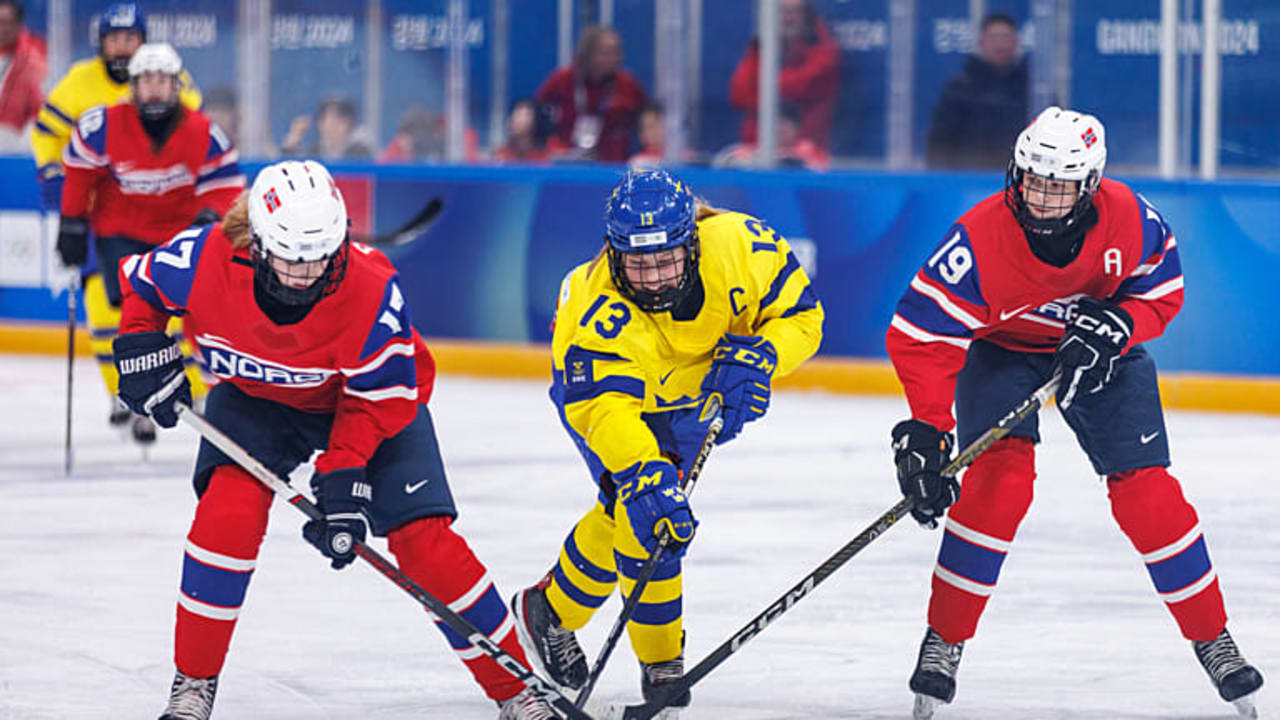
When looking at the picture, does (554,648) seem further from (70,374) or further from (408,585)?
(70,374)

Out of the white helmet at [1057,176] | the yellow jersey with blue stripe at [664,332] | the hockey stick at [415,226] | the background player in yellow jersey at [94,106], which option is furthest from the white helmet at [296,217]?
the hockey stick at [415,226]

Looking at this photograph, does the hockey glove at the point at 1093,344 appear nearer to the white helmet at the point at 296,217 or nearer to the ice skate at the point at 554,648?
the ice skate at the point at 554,648

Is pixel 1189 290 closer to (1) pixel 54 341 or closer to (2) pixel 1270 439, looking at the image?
(2) pixel 1270 439

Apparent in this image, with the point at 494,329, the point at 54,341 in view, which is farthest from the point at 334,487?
the point at 54,341

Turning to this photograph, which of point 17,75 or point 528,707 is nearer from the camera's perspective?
point 528,707

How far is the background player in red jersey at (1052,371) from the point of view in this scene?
3717 millimetres

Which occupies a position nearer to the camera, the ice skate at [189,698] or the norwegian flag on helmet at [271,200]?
the norwegian flag on helmet at [271,200]

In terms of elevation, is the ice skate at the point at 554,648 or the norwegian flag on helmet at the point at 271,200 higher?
the norwegian flag on helmet at the point at 271,200

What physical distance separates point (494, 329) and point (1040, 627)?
491 cm

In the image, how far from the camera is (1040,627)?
4555mm

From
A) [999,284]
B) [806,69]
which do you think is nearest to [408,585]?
[999,284]

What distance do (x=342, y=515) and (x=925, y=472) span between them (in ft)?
3.27

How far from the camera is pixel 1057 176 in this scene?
3672 millimetres

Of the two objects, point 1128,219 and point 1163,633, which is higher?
point 1128,219
